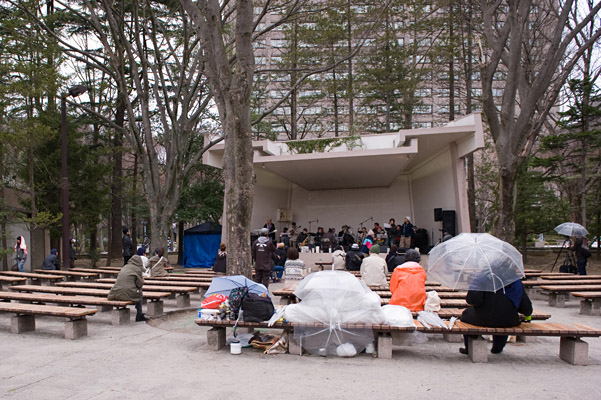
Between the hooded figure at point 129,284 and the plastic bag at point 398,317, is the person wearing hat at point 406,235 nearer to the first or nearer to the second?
the hooded figure at point 129,284

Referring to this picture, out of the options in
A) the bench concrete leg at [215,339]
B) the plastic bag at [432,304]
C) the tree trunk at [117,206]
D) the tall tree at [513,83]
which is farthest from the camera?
the tree trunk at [117,206]

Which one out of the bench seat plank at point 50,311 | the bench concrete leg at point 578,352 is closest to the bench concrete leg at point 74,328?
the bench seat plank at point 50,311

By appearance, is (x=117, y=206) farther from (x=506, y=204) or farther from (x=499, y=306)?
A: (x=499, y=306)

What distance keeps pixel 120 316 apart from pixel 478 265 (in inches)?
220

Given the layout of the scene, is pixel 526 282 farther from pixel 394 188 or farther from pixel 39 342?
pixel 394 188

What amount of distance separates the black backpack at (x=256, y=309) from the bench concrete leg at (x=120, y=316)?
2878 millimetres

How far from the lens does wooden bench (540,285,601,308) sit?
859cm

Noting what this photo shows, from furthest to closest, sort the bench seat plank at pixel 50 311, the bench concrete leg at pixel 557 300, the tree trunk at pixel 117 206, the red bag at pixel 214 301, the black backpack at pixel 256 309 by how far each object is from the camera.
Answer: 1. the tree trunk at pixel 117 206
2. the bench concrete leg at pixel 557 300
3. the bench seat plank at pixel 50 311
4. the red bag at pixel 214 301
5. the black backpack at pixel 256 309

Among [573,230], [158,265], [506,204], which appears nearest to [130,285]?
[158,265]

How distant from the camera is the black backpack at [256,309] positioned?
215 inches

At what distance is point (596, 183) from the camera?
792 inches

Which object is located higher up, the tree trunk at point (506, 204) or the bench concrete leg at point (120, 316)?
the tree trunk at point (506, 204)

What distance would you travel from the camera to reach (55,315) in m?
6.17

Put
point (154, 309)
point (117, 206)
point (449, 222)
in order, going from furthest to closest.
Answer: point (117, 206) → point (449, 222) → point (154, 309)
